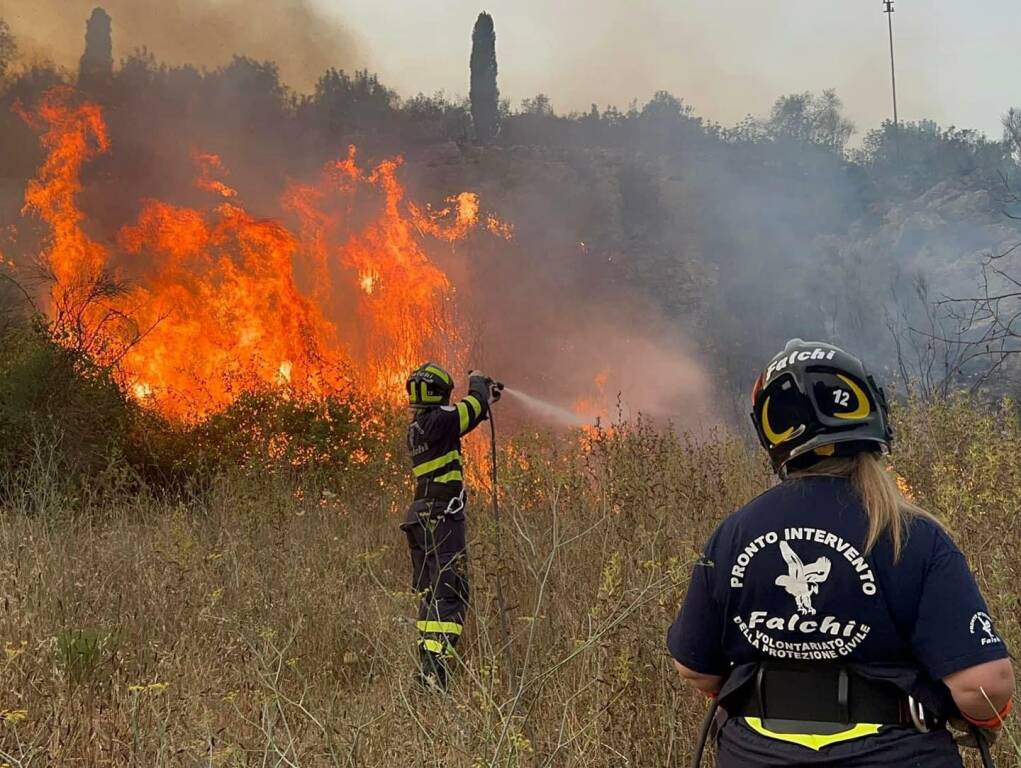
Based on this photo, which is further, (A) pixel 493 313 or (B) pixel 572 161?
(B) pixel 572 161

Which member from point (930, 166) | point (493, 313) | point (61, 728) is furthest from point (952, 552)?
point (930, 166)

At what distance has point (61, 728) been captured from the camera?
355 cm

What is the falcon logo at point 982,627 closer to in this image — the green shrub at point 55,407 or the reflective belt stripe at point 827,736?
the reflective belt stripe at point 827,736

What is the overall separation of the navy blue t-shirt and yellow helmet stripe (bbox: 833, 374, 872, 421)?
0.51 ft

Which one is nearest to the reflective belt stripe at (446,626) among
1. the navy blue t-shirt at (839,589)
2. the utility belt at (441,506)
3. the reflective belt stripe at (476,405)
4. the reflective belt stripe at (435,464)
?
the utility belt at (441,506)

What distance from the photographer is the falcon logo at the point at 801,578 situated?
175 centimetres

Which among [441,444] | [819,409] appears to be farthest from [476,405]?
[819,409]

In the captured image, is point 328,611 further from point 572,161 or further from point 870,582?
point 572,161

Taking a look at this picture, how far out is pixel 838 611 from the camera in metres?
1.73

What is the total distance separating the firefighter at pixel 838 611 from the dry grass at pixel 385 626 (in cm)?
49

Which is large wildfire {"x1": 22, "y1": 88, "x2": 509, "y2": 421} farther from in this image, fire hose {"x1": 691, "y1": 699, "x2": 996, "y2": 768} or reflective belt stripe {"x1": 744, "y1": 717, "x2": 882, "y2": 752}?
reflective belt stripe {"x1": 744, "y1": 717, "x2": 882, "y2": 752}

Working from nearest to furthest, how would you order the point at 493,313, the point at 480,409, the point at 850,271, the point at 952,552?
the point at 952,552 < the point at 480,409 < the point at 493,313 < the point at 850,271

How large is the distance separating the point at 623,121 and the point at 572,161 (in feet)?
36.1

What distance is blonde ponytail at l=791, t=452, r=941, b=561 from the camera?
1.71 metres
